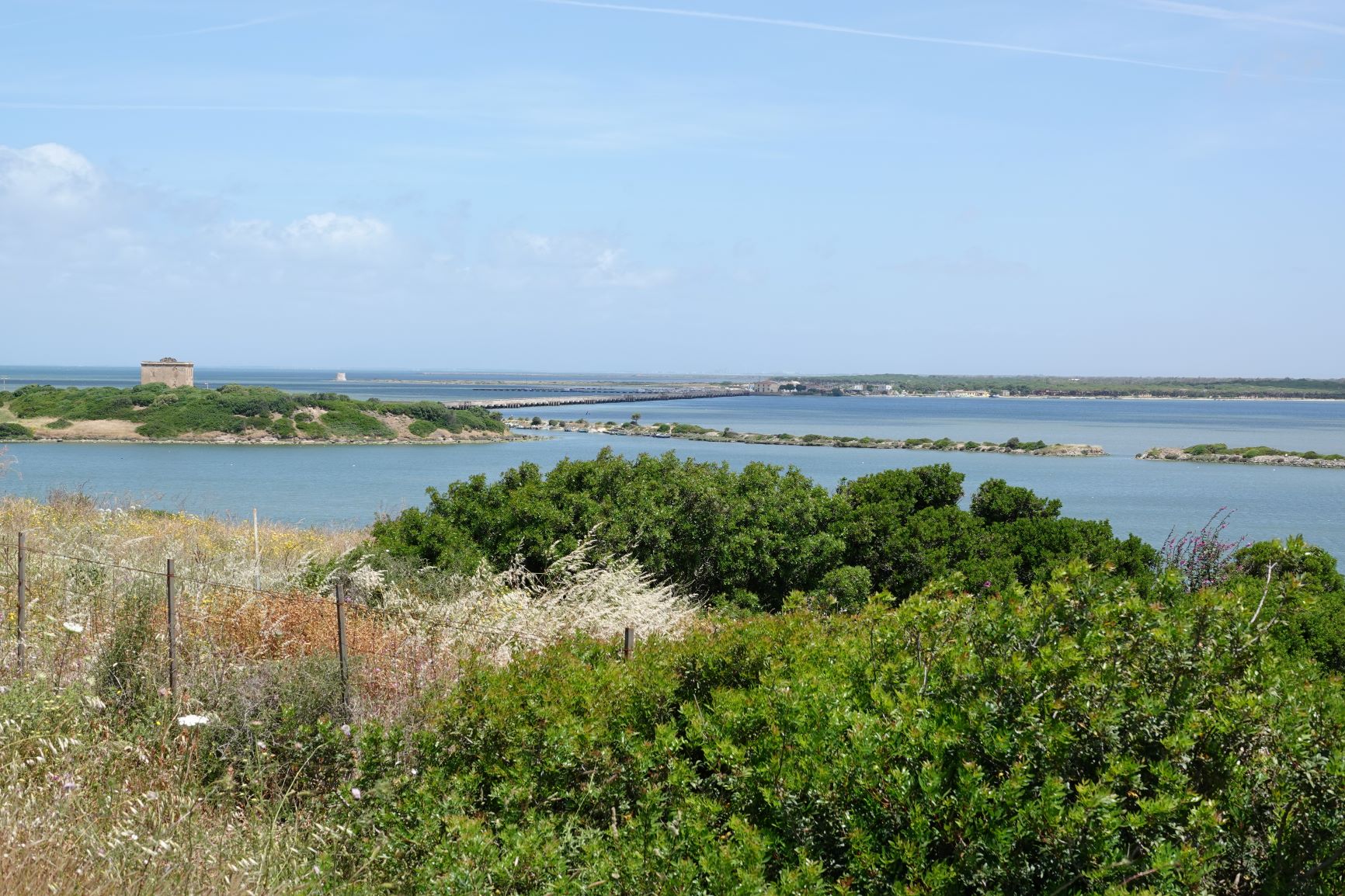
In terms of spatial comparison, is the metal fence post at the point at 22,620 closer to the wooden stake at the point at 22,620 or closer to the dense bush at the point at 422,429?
the wooden stake at the point at 22,620

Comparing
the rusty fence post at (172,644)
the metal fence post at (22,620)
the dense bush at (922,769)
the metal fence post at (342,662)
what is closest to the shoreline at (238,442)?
the metal fence post at (22,620)

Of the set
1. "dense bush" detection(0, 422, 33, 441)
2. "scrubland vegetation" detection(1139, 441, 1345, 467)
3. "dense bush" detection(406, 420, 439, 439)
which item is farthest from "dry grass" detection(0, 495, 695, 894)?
"scrubland vegetation" detection(1139, 441, 1345, 467)

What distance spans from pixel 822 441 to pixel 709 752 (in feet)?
311

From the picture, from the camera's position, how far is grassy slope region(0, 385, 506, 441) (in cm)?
7931

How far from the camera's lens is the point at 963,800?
3.64m

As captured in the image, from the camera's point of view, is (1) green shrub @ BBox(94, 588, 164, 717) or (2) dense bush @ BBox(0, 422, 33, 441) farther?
(2) dense bush @ BBox(0, 422, 33, 441)

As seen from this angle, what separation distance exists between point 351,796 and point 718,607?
749cm

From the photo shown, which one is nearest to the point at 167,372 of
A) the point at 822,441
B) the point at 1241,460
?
the point at 822,441

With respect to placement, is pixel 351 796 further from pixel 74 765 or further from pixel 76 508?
pixel 76 508

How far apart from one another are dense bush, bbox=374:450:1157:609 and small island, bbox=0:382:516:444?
69.3 metres

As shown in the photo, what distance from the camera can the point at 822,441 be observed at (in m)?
98.2

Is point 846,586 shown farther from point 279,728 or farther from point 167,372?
point 167,372

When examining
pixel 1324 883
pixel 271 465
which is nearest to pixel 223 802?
pixel 1324 883

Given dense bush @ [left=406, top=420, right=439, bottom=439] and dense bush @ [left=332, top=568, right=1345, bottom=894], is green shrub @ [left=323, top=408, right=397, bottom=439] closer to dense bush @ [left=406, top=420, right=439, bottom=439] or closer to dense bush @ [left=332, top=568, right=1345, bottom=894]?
dense bush @ [left=406, top=420, right=439, bottom=439]
